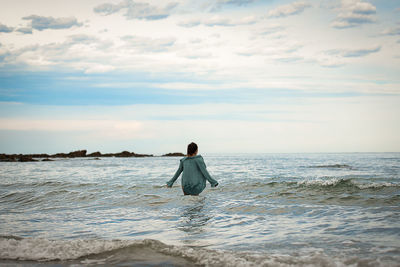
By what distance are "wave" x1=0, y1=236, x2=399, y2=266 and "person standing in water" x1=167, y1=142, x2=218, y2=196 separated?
4.59 metres

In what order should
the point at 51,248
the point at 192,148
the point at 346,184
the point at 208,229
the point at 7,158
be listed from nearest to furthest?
the point at 51,248 → the point at 208,229 → the point at 192,148 → the point at 346,184 → the point at 7,158

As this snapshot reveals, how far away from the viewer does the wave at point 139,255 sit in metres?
4.40

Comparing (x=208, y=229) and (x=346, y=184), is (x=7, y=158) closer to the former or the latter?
(x=346, y=184)

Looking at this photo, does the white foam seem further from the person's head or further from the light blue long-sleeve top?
the person's head

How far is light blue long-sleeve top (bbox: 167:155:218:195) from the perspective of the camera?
9.80 m

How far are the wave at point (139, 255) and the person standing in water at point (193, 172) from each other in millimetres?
4588

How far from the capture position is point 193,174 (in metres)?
9.94

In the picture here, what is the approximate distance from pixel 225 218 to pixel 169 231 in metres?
1.75

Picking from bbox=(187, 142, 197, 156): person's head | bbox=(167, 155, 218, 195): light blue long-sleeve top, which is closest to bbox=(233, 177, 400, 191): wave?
bbox=(167, 155, 218, 195): light blue long-sleeve top

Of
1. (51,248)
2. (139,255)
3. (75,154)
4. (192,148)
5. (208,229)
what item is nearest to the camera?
(139,255)

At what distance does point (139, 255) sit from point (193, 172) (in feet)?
16.9

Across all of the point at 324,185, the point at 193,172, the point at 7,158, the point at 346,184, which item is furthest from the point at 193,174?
the point at 7,158

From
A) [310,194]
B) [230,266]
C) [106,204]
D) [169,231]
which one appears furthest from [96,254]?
[310,194]

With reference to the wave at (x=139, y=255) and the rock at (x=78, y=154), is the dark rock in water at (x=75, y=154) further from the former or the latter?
the wave at (x=139, y=255)
